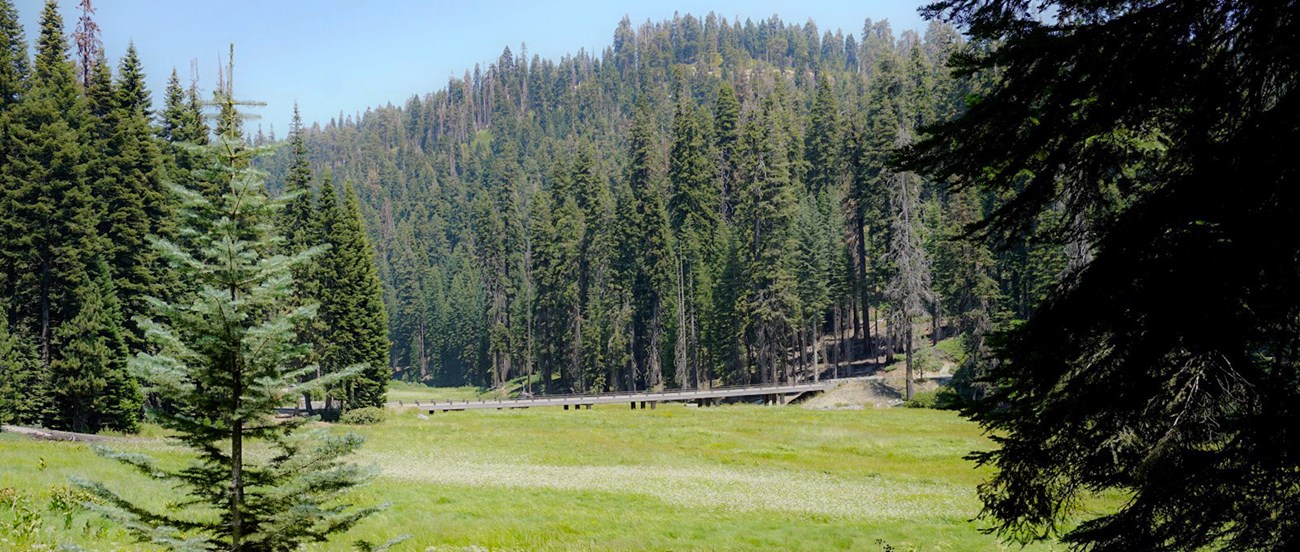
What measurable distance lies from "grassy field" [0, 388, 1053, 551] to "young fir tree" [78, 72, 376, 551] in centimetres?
730

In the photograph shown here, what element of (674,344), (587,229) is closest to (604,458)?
(674,344)

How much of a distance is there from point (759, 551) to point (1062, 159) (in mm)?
14593

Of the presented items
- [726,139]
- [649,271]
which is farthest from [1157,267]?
[726,139]

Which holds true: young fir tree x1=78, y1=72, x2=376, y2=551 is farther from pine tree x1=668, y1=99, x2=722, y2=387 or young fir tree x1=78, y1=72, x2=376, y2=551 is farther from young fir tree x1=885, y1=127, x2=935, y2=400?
pine tree x1=668, y1=99, x2=722, y2=387

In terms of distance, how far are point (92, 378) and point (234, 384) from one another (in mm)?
40836

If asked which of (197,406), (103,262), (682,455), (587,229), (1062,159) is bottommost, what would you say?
(682,455)

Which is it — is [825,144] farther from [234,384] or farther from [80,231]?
[234,384]

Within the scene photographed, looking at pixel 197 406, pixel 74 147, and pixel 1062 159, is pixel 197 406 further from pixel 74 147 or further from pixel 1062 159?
pixel 74 147

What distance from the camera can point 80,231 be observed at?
49.3m

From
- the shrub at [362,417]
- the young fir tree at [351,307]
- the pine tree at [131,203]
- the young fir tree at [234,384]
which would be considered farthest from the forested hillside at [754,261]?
the young fir tree at [234,384]

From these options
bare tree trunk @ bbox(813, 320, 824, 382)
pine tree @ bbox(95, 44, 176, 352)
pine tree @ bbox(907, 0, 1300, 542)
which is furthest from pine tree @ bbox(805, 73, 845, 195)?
pine tree @ bbox(907, 0, 1300, 542)

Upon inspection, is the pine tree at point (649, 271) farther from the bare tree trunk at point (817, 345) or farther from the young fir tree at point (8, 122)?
the young fir tree at point (8, 122)

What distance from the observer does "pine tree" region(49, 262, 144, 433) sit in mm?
42469

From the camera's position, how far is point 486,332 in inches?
4791
